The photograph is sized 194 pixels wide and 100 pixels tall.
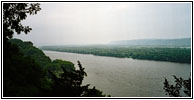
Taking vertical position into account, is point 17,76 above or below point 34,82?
above

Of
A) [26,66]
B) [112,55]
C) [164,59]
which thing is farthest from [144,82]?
[112,55]

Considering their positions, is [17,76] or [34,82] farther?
[34,82]

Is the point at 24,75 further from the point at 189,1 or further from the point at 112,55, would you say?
the point at 112,55

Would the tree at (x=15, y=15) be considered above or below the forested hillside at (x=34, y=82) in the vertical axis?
above

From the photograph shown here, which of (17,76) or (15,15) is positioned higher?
(15,15)

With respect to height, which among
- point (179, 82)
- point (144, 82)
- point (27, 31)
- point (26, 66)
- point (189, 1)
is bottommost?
point (144, 82)

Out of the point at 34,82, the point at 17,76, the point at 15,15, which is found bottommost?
the point at 34,82

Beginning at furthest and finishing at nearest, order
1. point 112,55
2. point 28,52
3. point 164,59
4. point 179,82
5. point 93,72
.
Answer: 1. point 112,55
2. point 164,59
3. point 28,52
4. point 93,72
5. point 179,82

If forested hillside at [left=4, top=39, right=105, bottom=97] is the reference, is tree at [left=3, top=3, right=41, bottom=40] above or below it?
above

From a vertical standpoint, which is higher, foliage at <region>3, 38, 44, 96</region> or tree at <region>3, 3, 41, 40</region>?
tree at <region>3, 3, 41, 40</region>

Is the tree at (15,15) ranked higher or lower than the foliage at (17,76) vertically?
higher

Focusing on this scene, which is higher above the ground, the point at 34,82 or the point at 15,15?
the point at 15,15
